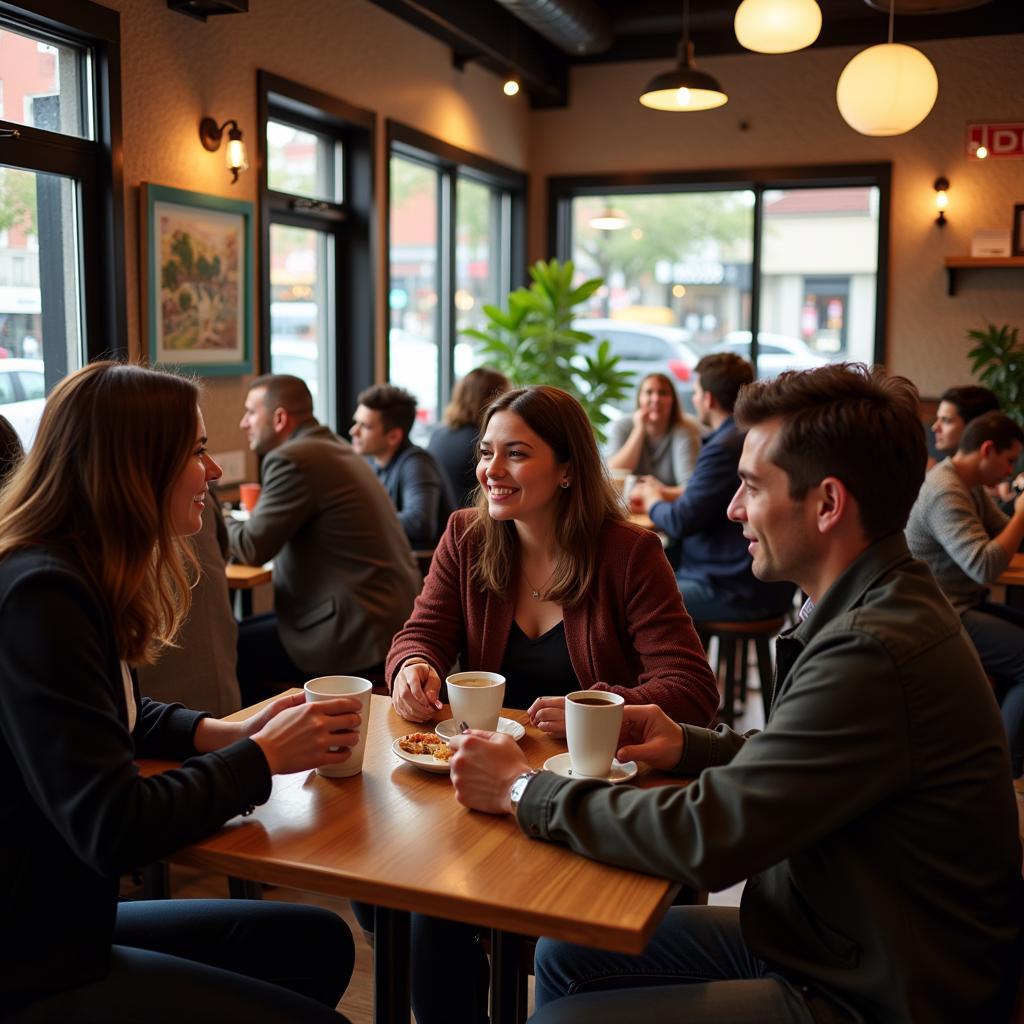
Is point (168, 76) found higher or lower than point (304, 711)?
higher

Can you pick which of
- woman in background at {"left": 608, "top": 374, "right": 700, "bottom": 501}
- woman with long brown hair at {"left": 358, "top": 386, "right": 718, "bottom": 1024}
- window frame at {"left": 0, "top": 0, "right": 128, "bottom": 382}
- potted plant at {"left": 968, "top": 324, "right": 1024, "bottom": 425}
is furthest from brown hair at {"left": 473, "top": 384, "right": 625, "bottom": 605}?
potted plant at {"left": 968, "top": 324, "right": 1024, "bottom": 425}

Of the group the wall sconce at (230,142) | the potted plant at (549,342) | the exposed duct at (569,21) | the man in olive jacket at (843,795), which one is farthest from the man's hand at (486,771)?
the potted plant at (549,342)

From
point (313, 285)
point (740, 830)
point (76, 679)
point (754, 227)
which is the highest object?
point (754, 227)

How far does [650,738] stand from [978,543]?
7.73 feet

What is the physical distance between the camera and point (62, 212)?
383 cm

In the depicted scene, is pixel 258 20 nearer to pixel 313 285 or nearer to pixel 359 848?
pixel 313 285

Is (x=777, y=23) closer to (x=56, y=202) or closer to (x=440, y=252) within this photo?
(x=56, y=202)

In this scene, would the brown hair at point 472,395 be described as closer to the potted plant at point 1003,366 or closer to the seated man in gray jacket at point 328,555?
the seated man in gray jacket at point 328,555

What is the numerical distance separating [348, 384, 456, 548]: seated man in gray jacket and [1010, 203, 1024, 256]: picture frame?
13.7 feet

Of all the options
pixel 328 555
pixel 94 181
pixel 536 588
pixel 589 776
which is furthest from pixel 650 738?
pixel 94 181

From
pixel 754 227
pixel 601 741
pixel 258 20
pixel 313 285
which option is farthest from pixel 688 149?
pixel 601 741

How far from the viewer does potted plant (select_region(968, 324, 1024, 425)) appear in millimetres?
6414

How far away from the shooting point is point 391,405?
171 inches

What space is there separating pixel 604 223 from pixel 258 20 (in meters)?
3.48
